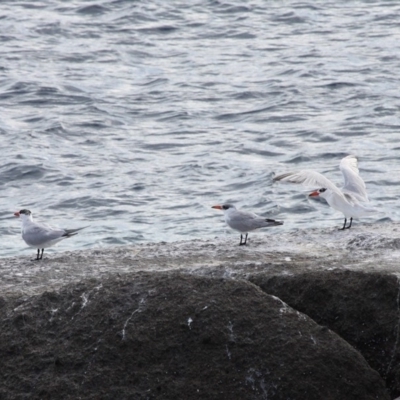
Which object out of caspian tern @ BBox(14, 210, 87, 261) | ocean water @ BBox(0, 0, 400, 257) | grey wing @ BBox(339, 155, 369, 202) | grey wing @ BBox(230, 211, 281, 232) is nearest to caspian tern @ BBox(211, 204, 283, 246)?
grey wing @ BBox(230, 211, 281, 232)

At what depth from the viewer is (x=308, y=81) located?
21250 millimetres

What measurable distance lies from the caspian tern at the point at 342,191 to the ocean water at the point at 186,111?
2820 millimetres

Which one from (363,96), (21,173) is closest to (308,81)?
(363,96)

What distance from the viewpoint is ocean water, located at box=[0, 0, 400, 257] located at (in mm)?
15125

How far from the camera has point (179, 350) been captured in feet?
21.0

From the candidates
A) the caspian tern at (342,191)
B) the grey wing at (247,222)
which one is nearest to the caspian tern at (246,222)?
the grey wing at (247,222)

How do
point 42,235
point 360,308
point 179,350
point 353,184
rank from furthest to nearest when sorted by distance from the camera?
point 353,184
point 42,235
point 360,308
point 179,350

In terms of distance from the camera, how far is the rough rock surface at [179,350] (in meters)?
6.29

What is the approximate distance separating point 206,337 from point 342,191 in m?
3.87

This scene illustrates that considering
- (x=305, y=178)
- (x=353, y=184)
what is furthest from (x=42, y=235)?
(x=353, y=184)

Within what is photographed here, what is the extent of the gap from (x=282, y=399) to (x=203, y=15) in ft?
66.7

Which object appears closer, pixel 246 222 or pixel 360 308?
pixel 360 308

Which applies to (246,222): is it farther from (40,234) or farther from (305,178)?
(40,234)

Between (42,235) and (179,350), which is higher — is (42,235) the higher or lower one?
the lower one
